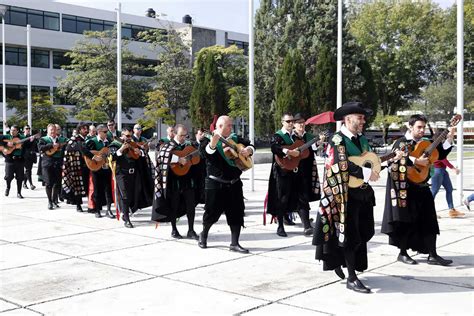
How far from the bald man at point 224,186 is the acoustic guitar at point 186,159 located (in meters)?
0.97

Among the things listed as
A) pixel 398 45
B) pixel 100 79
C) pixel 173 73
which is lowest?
pixel 100 79

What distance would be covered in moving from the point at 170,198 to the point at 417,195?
3.63 metres

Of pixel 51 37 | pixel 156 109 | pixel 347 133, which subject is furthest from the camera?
pixel 51 37

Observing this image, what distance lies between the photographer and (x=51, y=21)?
169 feet

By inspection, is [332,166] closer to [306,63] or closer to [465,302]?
[465,302]

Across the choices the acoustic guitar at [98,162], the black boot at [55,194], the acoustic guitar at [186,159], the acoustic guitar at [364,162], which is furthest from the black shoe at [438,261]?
the black boot at [55,194]

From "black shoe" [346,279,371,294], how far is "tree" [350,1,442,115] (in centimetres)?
4559

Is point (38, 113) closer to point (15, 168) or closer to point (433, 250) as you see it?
point (15, 168)

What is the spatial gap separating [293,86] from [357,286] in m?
30.6

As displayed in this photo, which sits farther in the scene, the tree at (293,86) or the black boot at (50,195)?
the tree at (293,86)

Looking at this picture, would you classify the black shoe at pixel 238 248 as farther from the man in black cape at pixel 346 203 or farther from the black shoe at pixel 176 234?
the man in black cape at pixel 346 203

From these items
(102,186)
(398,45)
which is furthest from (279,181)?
(398,45)

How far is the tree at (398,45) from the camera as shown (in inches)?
1994

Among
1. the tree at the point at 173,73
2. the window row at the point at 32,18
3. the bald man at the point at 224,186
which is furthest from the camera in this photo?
the window row at the point at 32,18
